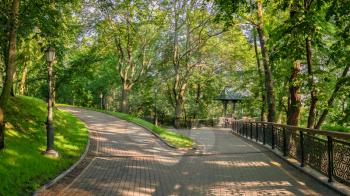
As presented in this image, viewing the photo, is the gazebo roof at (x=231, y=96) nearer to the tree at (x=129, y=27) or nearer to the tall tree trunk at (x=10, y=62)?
the tree at (x=129, y=27)

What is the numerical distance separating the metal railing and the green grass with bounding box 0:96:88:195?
6.47 m

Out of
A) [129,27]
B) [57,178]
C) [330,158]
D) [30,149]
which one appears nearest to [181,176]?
[57,178]

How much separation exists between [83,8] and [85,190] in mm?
27969

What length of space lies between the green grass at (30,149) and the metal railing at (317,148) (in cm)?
647

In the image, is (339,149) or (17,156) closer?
(339,149)

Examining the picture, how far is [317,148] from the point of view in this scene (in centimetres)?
888

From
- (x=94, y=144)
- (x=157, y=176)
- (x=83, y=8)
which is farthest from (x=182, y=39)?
(x=157, y=176)

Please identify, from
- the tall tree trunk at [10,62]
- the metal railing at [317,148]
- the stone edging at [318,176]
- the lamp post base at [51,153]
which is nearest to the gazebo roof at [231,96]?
the metal railing at [317,148]

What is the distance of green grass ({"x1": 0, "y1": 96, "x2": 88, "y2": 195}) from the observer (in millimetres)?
8186

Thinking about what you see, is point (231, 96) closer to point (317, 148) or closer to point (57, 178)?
point (317, 148)

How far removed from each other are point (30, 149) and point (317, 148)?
27.0ft

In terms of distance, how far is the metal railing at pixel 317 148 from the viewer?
291 inches

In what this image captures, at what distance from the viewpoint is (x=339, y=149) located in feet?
24.8

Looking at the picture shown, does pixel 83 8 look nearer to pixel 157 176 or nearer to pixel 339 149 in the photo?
pixel 157 176
